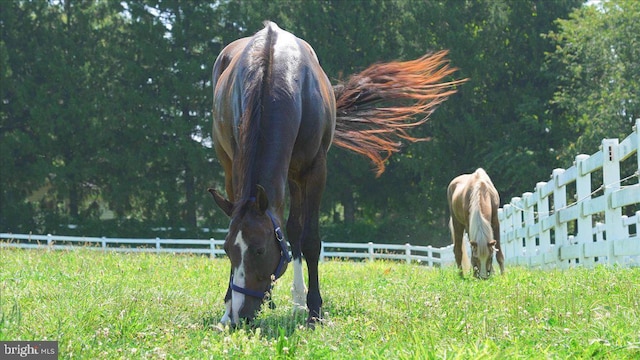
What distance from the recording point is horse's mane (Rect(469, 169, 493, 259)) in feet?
35.5

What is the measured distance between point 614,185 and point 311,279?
→ 4593 mm

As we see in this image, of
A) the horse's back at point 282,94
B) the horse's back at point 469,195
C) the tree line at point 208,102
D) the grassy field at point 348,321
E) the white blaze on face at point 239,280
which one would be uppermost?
the tree line at point 208,102

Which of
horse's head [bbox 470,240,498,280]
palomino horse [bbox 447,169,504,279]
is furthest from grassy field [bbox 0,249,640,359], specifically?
palomino horse [bbox 447,169,504,279]

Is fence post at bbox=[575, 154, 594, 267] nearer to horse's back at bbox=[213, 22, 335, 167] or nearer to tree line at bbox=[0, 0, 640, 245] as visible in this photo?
horse's back at bbox=[213, 22, 335, 167]

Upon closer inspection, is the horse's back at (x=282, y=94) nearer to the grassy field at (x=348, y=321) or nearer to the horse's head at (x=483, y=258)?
the grassy field at (x=348, y=321)

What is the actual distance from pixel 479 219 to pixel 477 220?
0.03 m

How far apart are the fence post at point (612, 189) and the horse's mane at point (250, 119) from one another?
4917 mm

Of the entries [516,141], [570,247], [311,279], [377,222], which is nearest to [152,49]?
[377,222]

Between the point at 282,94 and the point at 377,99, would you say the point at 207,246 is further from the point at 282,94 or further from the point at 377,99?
the point at 282,94

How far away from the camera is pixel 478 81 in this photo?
3462 cm

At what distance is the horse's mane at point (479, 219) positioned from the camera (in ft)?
35.5

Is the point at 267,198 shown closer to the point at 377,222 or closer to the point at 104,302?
the point at 104,302

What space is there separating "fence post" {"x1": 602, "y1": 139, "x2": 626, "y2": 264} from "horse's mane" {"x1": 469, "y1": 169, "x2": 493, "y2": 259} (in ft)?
6.17

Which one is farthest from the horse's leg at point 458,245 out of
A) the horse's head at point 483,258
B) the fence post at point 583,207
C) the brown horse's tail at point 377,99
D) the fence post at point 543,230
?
the brown horse's tail at point 377,99
